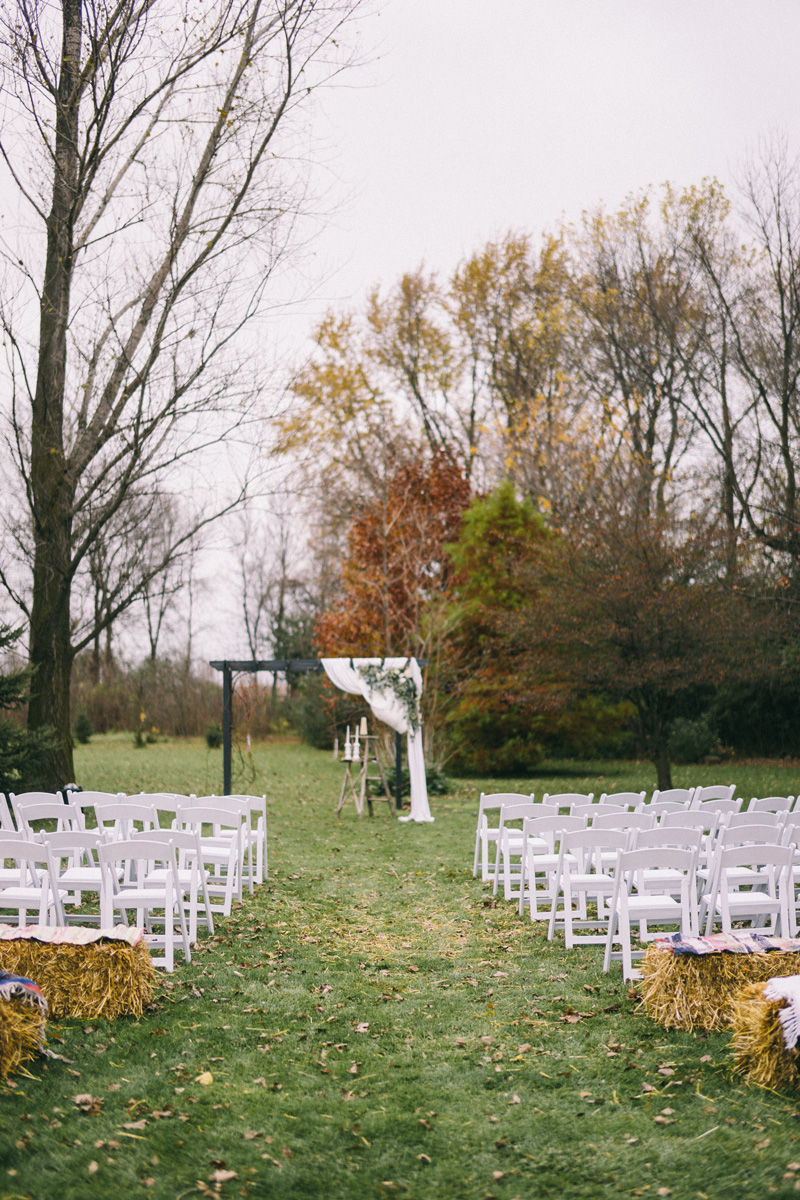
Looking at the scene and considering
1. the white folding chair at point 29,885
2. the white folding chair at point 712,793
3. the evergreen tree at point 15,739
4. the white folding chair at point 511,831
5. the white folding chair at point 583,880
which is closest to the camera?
the white folding chair at point 29,885

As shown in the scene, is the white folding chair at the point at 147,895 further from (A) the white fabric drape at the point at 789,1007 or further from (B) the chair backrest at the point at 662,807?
(B) the chair backrest at the point at 662,807

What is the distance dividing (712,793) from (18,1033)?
25.5ft

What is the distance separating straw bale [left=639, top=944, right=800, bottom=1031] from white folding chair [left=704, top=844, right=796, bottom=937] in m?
0.51

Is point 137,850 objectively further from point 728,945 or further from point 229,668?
point 229,668

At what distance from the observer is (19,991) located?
4215 mm

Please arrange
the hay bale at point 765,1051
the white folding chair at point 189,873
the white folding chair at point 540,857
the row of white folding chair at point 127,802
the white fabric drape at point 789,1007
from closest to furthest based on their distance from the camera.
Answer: the white fabric drape at point 789,1007 → the hay bale at point 765,1051 → the white folding chair at point 189,873 → the white folding chair at point 540,857 → the row of white folding chair at point 127,802

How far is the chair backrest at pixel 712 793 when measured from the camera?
30.5 feet

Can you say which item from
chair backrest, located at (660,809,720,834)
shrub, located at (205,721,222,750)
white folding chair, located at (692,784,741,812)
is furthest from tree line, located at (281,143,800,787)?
chair backrest, located at (660,809,720,834)

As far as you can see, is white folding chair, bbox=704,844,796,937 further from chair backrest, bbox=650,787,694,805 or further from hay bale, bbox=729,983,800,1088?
chair backrest, bbox=650,787,694,805

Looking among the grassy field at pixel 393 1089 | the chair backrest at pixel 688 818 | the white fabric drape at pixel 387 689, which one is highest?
the white fabric drape at pixel 387 689

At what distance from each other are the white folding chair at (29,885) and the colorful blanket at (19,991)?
1420 millimetres

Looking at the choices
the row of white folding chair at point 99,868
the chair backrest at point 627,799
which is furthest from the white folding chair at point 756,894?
the row of white folding chair at point 99,868

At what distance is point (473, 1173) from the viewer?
3.46 meters

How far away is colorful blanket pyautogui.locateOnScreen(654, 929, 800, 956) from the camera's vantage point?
4820mm
